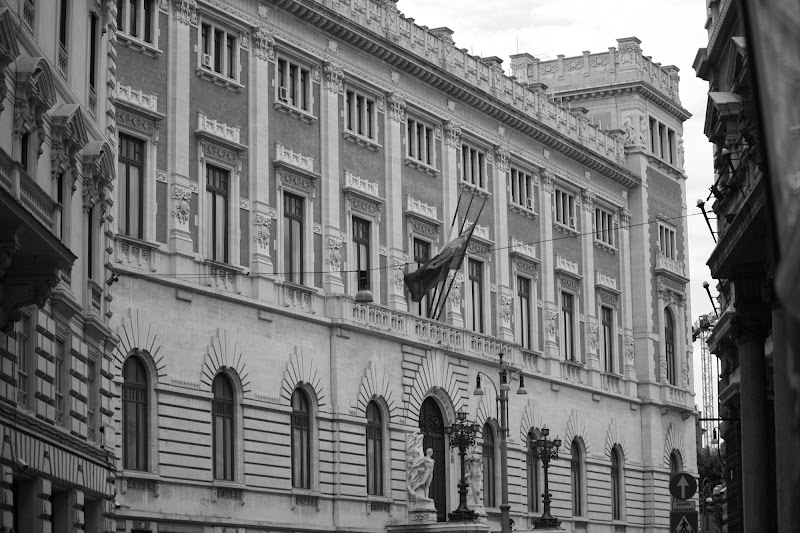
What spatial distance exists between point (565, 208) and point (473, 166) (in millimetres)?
8693

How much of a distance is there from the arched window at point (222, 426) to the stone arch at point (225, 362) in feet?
0.93

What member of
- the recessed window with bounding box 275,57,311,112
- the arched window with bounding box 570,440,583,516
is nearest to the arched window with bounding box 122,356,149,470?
the recessed window with bounding box 275,57,311,112

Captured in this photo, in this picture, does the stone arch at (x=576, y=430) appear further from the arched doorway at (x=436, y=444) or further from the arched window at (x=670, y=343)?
the arched doorway at (x=436, y=444)

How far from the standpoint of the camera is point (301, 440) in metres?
44.1

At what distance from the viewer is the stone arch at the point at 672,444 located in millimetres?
69438

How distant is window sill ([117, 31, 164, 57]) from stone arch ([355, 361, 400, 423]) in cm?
1292

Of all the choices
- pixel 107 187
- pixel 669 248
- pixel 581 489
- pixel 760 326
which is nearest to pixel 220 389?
pixel 107 187

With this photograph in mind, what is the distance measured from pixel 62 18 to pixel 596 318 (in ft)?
133

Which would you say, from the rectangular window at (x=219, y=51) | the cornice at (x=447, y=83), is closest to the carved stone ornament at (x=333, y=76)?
the cornice at (x=447, y=83)

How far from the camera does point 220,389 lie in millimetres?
40938

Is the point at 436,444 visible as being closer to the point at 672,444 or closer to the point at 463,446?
the point at 463,446


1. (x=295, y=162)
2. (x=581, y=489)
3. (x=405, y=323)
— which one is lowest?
(x=581, y=489)

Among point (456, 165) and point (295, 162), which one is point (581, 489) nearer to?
point (456, 165)

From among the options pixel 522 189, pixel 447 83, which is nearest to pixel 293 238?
pixel 447 83
